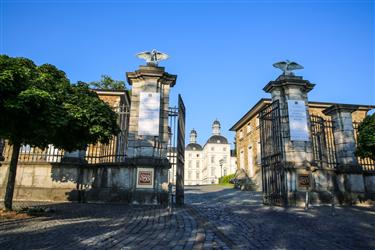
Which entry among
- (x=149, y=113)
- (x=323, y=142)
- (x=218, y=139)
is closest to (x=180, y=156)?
(x=149, y=113)

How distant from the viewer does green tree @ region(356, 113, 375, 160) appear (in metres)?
10.0

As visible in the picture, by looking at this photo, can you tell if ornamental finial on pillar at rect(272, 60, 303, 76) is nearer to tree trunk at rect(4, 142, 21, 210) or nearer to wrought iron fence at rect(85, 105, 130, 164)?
wrought iron fence at rect(85, 105, 130, 164)

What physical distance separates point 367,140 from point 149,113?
27.4ft

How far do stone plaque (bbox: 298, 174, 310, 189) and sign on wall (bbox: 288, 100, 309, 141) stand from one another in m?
1.43

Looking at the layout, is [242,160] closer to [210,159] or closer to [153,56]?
[153,56]

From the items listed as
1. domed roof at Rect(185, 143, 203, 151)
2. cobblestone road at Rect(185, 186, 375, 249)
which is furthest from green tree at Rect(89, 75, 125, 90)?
domed roof at Rect(185, 143, 203, 151)

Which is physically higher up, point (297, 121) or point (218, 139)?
point (218, 139)

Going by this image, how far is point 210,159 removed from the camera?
74562 millimetres

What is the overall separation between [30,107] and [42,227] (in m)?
2.61

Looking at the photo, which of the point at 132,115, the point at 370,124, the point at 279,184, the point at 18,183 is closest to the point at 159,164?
the point at 132,115

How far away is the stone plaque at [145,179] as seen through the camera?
9508mm

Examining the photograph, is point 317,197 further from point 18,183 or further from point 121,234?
point 18,183

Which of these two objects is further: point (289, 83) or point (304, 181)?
point (289, 83)

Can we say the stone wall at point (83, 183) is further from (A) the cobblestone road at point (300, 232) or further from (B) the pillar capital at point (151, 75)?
(A) the cobblestone road at point (300, 232)
